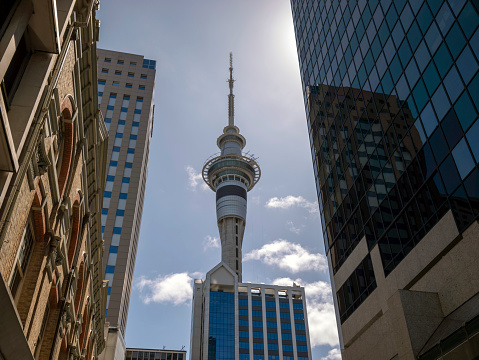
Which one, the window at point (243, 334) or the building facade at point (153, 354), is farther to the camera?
the window at point (243, 334)

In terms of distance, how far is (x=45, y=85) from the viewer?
1259 cm

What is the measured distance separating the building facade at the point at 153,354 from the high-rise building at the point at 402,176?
8192cm

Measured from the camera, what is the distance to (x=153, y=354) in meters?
106

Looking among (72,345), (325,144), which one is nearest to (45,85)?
(72,345)

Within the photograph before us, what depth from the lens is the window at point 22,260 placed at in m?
14.0

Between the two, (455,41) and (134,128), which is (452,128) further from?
(134,128)

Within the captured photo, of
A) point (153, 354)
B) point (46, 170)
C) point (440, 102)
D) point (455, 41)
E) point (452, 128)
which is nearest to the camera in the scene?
point (46, 170)

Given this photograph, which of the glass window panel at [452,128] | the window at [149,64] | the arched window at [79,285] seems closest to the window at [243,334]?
the window at [149,64]

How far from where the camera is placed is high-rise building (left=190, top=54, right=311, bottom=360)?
11888cm

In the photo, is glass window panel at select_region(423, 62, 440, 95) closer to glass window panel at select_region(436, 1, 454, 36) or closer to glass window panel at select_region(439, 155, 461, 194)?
glass window panel at select_region(436, 1, 454, 36)

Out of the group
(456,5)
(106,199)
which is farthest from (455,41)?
(106,199)

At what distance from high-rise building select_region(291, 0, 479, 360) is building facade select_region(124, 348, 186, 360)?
8192 centimetres

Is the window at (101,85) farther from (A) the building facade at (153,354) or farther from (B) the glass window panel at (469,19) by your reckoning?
(B) the glass window panel at (469,19)

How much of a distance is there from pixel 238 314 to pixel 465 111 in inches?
4452
